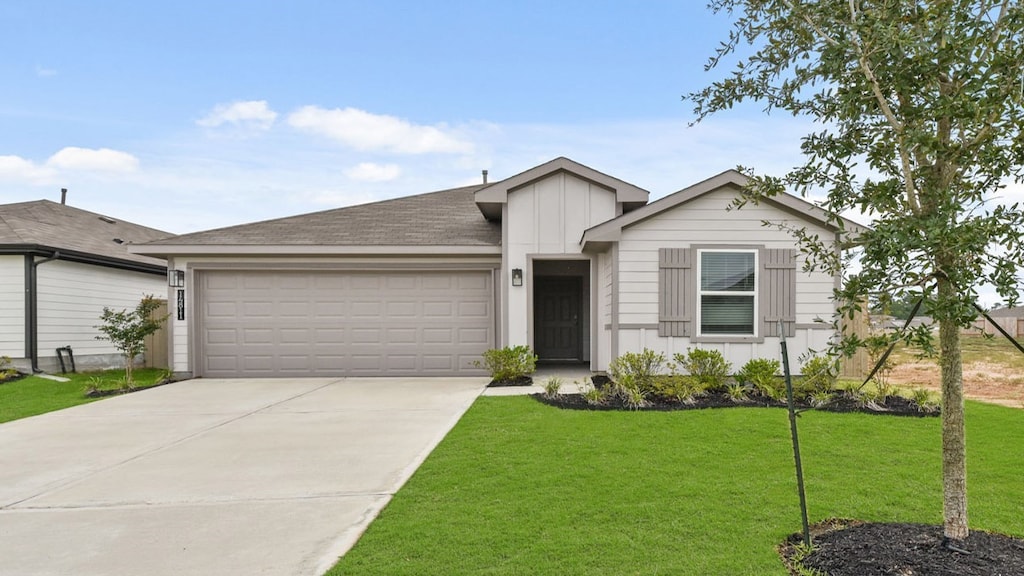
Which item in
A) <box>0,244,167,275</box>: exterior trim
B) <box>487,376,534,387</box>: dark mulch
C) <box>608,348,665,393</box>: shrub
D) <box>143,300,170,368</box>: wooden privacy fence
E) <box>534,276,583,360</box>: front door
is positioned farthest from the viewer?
<box>143,300,170,368</box>: wooden privacy fence

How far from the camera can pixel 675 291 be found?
30.1ft

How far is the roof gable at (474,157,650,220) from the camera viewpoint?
1052 centimetres

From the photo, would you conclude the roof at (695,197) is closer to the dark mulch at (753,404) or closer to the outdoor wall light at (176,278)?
the dark mulch at (753,404)

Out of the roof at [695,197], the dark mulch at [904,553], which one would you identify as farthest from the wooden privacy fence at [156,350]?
the dark mulch at [904,553]

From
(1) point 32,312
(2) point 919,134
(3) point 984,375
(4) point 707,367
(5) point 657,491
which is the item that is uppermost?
(2) point 919,134

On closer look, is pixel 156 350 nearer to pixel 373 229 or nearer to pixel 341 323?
pixel 341 323

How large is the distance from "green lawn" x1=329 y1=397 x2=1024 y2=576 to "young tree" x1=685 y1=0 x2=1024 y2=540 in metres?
1.10

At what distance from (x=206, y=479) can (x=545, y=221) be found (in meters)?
7.27

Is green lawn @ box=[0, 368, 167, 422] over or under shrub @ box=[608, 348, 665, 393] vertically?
under

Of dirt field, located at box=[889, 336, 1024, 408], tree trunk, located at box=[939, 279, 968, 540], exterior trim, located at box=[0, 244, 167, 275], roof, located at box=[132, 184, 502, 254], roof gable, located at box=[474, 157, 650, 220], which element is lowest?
dirt field, located at box=[889, 336, 1024, 408]

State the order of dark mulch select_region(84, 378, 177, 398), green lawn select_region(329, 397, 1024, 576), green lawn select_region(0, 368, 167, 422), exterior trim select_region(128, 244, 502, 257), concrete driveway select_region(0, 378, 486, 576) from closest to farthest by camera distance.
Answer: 1. green lawn select_region(329, 397, 1024, 576)
2. concrete driveway select_region(0, 378, 486, 576)
3. green lawn select_region(0, 368, 167, 422)
4. dark mulch select_region(84, 378, 177, 398)
5. exterior trim select_region(128, 244, 502, 257)

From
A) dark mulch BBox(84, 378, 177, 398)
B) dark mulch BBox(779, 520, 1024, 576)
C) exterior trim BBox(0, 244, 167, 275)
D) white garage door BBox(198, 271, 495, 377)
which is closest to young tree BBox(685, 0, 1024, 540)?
dark mulch BBox(779, 520, 1024, 576)

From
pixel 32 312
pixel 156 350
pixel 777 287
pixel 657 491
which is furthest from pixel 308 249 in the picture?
pixel 657 491

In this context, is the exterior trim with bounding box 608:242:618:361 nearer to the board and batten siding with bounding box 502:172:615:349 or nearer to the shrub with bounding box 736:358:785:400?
the board and batten siding with bounding box 502:172:615:349
